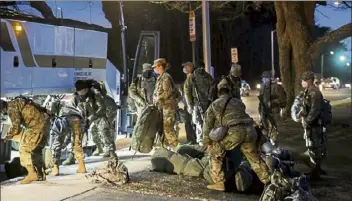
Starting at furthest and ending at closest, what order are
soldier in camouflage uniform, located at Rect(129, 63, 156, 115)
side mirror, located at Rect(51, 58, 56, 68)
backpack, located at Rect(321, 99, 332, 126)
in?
soldier in camouflage uniform, located at Rect(129, 63, 156, 115) → side mirror, located at Rect(51, 58, 56, 68) → backpack, located at Rect(321, 99, 332, 126)

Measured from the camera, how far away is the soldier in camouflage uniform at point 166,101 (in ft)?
28.7

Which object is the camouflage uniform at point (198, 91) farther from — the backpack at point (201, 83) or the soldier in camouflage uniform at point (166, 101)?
A: the soldier in camouflage uniform at point (166, 101)

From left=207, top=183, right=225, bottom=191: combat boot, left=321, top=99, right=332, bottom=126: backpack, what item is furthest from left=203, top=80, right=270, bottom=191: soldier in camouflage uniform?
left=321, top=99, right=332, bottom=126: backpack

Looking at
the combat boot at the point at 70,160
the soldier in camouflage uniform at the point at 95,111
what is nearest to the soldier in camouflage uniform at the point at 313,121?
the soldier in camouflage uniform at the point at 95,111

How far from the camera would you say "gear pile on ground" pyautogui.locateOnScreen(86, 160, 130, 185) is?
697 centimetres

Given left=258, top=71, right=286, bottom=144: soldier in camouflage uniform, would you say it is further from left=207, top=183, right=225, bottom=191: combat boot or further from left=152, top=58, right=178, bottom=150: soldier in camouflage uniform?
left=207, top=183, right=225, bottom=191: combat boot

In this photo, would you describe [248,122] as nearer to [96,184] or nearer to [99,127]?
[96,184]

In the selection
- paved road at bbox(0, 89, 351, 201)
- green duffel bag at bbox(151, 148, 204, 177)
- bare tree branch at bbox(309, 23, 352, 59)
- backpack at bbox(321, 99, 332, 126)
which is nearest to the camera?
paved road at bbox(0, 89, 351, 201)

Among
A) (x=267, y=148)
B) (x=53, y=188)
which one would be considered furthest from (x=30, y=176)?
(x=267, y=148)

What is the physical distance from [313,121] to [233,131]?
5.91ft

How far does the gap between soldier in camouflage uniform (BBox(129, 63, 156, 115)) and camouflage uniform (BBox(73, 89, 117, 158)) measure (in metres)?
0.62

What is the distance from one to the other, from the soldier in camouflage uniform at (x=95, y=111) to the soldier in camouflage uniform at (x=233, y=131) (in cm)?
254

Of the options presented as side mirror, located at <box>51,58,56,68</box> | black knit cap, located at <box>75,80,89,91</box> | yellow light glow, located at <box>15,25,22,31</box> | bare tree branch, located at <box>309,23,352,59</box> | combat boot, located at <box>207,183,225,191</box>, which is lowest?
combat boot, located at <box>207,183,225,191</box>

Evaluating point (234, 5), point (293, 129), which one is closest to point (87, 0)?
point (293, 129)
